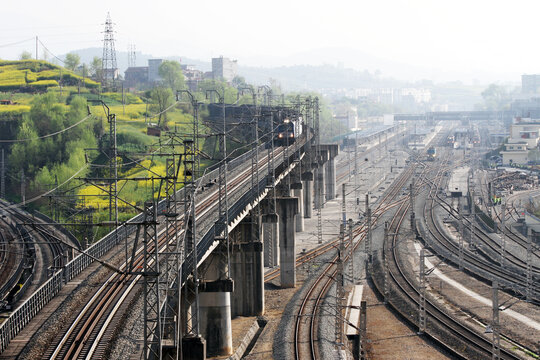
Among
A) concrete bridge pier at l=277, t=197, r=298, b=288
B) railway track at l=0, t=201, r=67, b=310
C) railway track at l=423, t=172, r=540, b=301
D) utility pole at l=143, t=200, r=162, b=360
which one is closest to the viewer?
utility pole at l=143, t=200, r=162, b=360

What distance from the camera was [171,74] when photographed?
435 feet

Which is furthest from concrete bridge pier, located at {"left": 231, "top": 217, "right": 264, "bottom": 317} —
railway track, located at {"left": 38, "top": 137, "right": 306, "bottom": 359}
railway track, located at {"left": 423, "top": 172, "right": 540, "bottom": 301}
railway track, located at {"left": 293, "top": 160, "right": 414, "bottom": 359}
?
railway track, located at {"left": 423, "top": 172, "right": 540, "bottom": 301}

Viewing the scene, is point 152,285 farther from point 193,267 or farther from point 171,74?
point 171,74

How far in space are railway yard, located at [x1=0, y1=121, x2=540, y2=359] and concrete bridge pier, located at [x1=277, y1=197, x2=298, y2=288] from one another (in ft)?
2.60

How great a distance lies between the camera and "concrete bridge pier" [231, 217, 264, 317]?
120 feet

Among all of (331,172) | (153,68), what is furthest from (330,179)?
(153,68)

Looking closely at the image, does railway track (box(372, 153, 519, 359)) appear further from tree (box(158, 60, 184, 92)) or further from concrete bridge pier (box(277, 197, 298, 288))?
tree (box(158, 60, 184, 92))

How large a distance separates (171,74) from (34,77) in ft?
88.4

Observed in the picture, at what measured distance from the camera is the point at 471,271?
149ft

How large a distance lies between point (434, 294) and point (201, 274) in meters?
16.5

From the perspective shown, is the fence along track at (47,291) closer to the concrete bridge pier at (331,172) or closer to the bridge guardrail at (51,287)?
the bridge guardrail at (51,287)

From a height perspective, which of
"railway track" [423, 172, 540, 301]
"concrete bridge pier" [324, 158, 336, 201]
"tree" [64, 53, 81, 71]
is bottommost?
"railway track" [423, 172, 540, 301]

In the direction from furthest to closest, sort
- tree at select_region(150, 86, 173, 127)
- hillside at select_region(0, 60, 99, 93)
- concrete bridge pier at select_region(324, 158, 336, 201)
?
hillside at select_region(0, 60, 99, 93), tree at select_region(150, 86, 173, 127), concrete bridge pier at select_region(324, 158, 336, 201)

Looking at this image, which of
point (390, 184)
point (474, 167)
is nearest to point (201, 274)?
point (390, 184)
